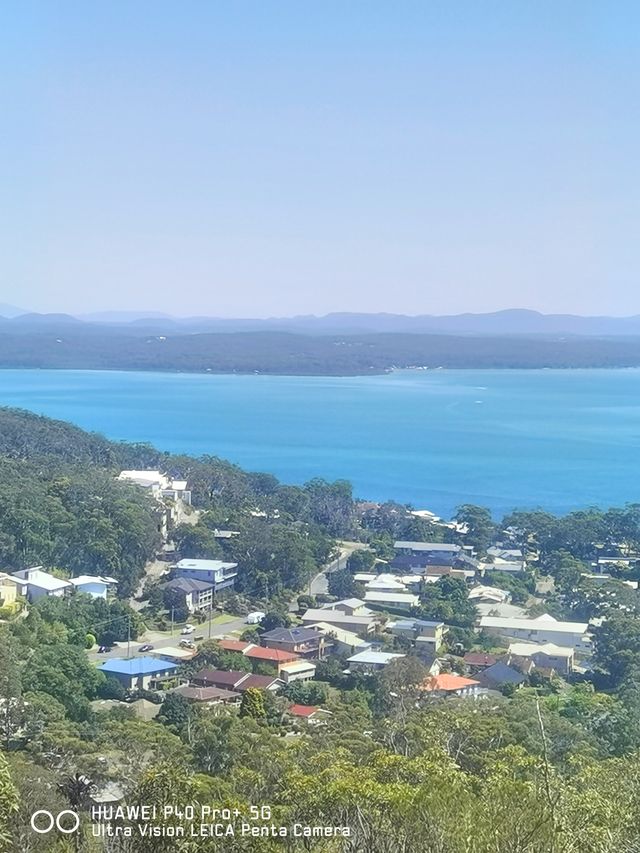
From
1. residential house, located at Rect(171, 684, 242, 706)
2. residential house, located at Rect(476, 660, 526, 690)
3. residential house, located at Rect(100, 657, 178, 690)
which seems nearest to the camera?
residential house, located at Rect(171, 684, 242, 706)

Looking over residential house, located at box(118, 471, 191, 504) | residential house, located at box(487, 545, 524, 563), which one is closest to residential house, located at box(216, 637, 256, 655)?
residential house, located at box(487, 545, 524, 563)

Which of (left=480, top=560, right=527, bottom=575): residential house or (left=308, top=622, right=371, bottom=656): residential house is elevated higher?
(left=308, top=622, right=371, bottom=656): residential house

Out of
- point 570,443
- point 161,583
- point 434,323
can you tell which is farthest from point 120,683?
point 434,323

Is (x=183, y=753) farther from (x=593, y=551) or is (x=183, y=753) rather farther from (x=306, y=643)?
(x=593, y=551)

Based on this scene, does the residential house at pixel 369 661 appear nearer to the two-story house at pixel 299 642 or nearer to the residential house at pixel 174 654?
the two-story house at pixel 299 642

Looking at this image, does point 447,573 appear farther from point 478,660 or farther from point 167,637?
point 167,637

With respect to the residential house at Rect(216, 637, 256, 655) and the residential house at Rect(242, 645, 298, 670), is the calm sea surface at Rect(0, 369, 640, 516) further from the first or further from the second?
the residential house at Rect(242, 645, 298, 670)
